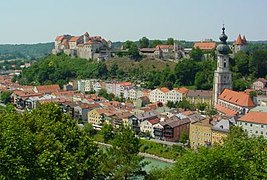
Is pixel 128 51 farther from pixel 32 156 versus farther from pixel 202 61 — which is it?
pixel 32 156

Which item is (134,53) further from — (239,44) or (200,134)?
(200,134)

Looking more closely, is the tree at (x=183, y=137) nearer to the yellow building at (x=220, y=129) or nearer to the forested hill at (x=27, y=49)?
the yellow building at (x=220, y=129)

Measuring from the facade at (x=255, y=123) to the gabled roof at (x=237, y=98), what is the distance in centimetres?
418

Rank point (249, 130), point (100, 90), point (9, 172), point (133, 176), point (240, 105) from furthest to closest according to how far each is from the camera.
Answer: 1. point (100, 90)
2. point (240, 105)
3. point (249, 130)
4. point (133, 176)
5. point (9, 172)

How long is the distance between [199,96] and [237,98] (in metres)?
4.28

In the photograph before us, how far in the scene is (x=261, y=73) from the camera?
33.8 meters

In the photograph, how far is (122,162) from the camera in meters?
10.9

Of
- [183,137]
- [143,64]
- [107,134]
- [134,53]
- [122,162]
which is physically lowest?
[107,134]

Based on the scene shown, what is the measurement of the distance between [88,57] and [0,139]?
37573 mm

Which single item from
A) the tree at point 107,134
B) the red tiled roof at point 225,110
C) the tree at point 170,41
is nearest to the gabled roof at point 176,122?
the red tiled roof at point 225,110

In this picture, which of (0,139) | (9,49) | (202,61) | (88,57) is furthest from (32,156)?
(9,49)

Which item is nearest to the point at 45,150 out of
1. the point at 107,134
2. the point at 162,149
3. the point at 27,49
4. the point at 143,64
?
the point at 162,149

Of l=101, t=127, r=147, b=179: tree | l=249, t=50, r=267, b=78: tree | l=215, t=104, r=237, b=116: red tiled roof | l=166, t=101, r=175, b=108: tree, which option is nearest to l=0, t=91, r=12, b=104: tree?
l=166, t=101, r=175, b=108: tree

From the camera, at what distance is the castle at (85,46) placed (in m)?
45.0
